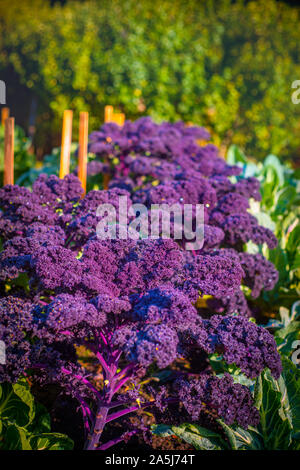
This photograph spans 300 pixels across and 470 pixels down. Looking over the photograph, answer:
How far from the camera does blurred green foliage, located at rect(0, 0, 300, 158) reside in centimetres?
816

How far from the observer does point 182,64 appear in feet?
27.3

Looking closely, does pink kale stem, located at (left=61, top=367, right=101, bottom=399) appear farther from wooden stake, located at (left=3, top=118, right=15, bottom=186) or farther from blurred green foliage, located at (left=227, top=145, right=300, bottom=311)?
blurred green foliage, located at (left=227, top=145, right=300, bottom=311)

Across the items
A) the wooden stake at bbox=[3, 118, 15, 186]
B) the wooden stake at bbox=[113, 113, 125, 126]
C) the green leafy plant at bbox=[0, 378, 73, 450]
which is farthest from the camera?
the wooden stake at bbox=[113, 113, 125, 126]

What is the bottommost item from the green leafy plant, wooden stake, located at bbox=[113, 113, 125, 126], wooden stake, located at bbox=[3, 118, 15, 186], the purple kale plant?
the green leafy plant

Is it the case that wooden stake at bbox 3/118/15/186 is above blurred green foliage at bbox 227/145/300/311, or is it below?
above

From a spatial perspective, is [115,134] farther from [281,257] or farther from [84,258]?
[84,258]

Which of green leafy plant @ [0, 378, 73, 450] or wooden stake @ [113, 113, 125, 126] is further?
wooden stake @ [113, 113, 125, 126]

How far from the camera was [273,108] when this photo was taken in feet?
29.4

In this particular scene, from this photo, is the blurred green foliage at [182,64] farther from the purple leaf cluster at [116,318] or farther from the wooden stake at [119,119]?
the purple leaf cluster at [116,318]

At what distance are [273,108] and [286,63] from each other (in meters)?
0.94

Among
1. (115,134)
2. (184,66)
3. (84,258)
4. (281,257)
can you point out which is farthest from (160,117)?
(84,258)

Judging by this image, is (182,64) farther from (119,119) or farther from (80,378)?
(80,378)

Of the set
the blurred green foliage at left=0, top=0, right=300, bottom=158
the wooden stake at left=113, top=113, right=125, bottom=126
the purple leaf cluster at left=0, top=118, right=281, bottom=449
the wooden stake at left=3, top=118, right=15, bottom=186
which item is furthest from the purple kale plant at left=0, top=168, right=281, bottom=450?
the blurred green foliage at left=0, top=0, right=300, bottom=158

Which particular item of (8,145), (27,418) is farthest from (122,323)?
(8,145)
